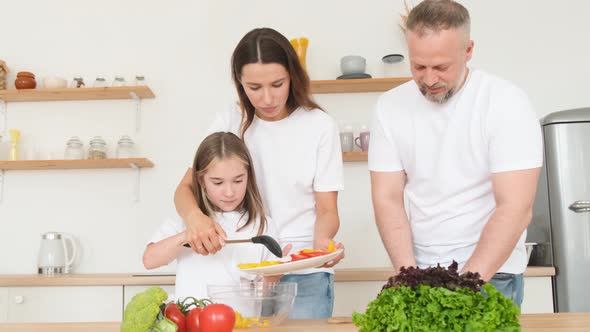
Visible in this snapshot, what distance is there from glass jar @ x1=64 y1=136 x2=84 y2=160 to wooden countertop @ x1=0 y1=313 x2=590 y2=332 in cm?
185

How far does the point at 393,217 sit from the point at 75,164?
2031 mm

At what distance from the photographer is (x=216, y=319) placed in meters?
1.05

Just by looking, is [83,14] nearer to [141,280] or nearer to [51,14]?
[51,14]

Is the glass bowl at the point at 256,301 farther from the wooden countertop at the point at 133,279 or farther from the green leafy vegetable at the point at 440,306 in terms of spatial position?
the wooden countertop at the point at 133,279

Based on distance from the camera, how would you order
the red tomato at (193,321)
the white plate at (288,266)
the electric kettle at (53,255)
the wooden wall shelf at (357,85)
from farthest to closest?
the wooden wall shelf at (357,85)
the electric kettle at (53,255)
the white plate at (288,266)
the red tomato at (193,321)

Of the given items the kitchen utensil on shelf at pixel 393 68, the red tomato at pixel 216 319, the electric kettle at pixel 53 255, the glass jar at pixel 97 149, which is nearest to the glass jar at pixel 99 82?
the glass jar at pixel 97 149

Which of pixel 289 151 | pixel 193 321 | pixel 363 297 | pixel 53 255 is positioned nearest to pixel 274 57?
pixel 289 151

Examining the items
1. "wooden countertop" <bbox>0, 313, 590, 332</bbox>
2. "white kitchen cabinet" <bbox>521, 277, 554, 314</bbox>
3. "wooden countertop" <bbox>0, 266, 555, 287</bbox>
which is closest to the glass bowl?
"wooden countertop" <bbox>0, 313, 590, 332</bbox>

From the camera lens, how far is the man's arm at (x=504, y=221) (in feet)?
4.44

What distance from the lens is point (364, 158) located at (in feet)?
10.3

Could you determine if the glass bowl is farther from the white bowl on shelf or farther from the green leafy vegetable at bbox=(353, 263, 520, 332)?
the white bowl on shelf

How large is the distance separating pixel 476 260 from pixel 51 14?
2.84 m

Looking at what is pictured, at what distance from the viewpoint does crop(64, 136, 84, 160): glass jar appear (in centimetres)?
310

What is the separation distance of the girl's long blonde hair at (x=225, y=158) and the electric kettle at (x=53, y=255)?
1489mm
